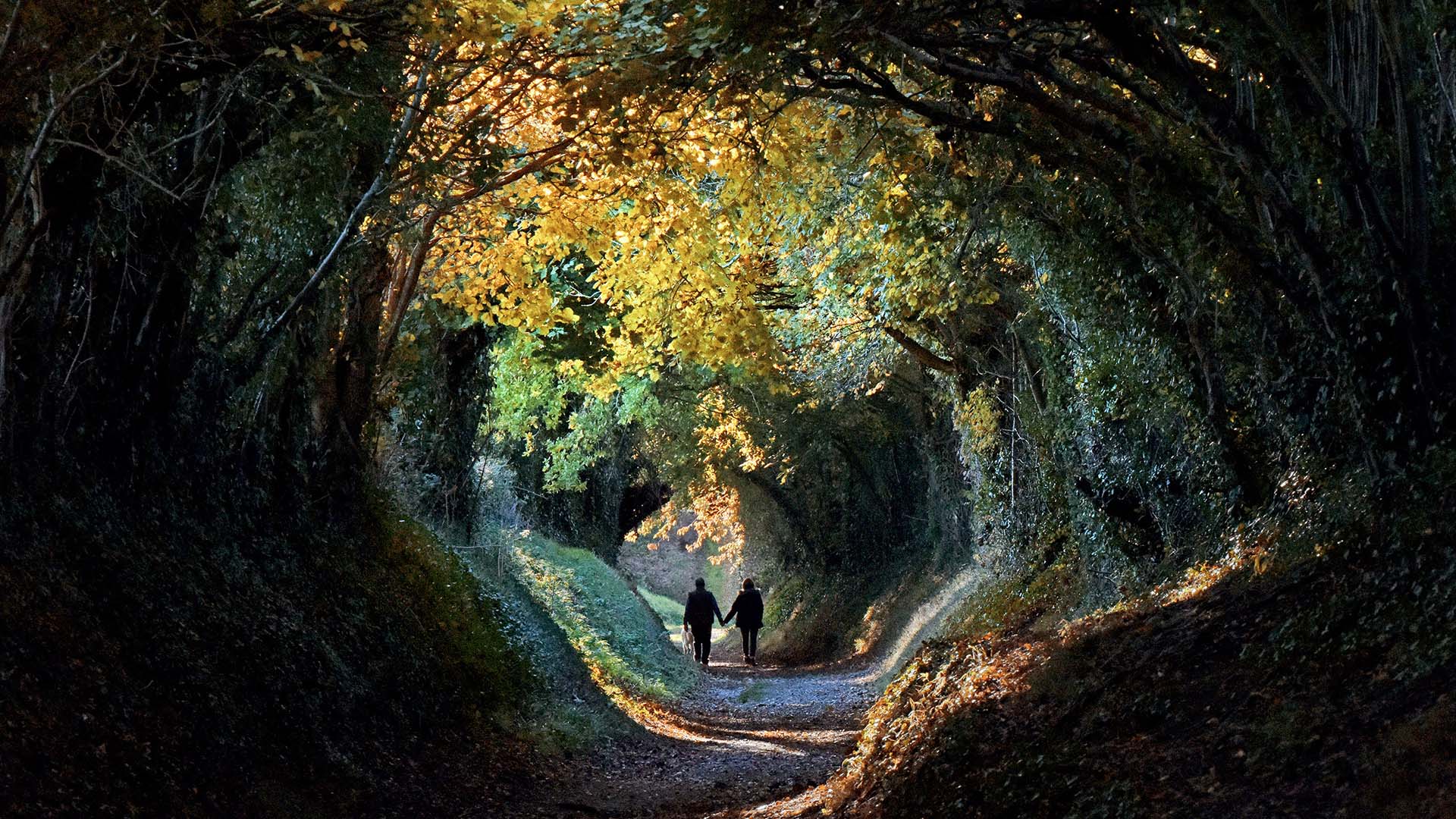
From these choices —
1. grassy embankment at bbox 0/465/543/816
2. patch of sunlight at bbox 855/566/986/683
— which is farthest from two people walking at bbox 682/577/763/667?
grassy embankment at bbox 0/465/543/816

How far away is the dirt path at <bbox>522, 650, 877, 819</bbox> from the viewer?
33.7 ft

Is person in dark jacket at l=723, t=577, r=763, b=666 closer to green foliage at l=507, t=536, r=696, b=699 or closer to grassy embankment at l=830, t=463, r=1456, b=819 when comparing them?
green foliage at l=507, t=536, r=696, b=699

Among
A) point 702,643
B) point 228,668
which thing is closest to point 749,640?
point 702,643

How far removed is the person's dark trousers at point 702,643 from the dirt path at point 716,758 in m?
4.02

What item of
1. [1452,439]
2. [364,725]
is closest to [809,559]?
[364,725]

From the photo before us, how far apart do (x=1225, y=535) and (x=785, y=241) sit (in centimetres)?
678

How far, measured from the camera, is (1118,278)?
1059 centimetres

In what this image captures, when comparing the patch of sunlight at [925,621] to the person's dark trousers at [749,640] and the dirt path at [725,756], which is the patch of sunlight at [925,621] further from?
the person's dark trousers at [749,640]

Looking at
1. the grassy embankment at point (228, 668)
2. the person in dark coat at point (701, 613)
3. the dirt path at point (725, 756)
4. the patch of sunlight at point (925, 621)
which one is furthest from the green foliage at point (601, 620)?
the grassy embankment at point (228, 668)

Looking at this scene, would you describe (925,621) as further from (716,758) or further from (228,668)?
(228,668)

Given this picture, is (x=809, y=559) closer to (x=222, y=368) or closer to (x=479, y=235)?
(x=479, y=235)

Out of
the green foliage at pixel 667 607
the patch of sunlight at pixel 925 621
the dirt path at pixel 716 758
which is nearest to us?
the dirt path at pixel 716 758

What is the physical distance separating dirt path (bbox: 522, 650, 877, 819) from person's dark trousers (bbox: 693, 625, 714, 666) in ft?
13.2

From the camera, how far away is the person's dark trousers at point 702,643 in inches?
1024
